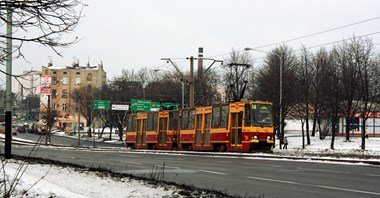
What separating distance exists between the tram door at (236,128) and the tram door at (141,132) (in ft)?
46.3

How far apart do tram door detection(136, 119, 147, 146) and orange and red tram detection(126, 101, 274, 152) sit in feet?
1.52

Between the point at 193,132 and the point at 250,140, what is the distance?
6528mm

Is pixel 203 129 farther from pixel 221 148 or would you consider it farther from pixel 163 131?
pixel 163 131

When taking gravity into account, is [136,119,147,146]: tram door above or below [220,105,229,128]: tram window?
below

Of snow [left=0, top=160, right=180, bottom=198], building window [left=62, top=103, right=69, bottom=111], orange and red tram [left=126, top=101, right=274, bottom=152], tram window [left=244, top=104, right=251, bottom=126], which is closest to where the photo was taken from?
snow [left=0, top=160, right=180, bottom=198]

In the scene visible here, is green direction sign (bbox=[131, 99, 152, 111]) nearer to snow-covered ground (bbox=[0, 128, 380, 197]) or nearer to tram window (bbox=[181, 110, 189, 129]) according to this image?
tram window (bbox=[181, 110, 189, 129])

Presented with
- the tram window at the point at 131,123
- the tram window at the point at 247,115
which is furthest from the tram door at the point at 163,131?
the tram window at the point at 247,115

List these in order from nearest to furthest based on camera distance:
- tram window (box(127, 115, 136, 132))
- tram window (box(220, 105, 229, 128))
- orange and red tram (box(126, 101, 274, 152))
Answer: orange and red tram (box(126, 101, 274, 152))
tram window (box(220, 105, 229, 128))
tram window (box(127, 115, 136, 132))

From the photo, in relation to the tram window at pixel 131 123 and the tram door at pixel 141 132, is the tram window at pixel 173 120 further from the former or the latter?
the tram window at pixel 131 123

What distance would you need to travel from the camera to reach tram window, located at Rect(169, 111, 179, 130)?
37.3 metres

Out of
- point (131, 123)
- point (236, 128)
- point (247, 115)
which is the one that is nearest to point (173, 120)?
point (131, 123)

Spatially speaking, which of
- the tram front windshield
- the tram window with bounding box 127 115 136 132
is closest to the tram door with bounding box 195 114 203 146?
the tram front windshield

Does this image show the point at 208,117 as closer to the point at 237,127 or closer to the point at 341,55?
the point at 237,127

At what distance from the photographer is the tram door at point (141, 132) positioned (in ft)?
140
